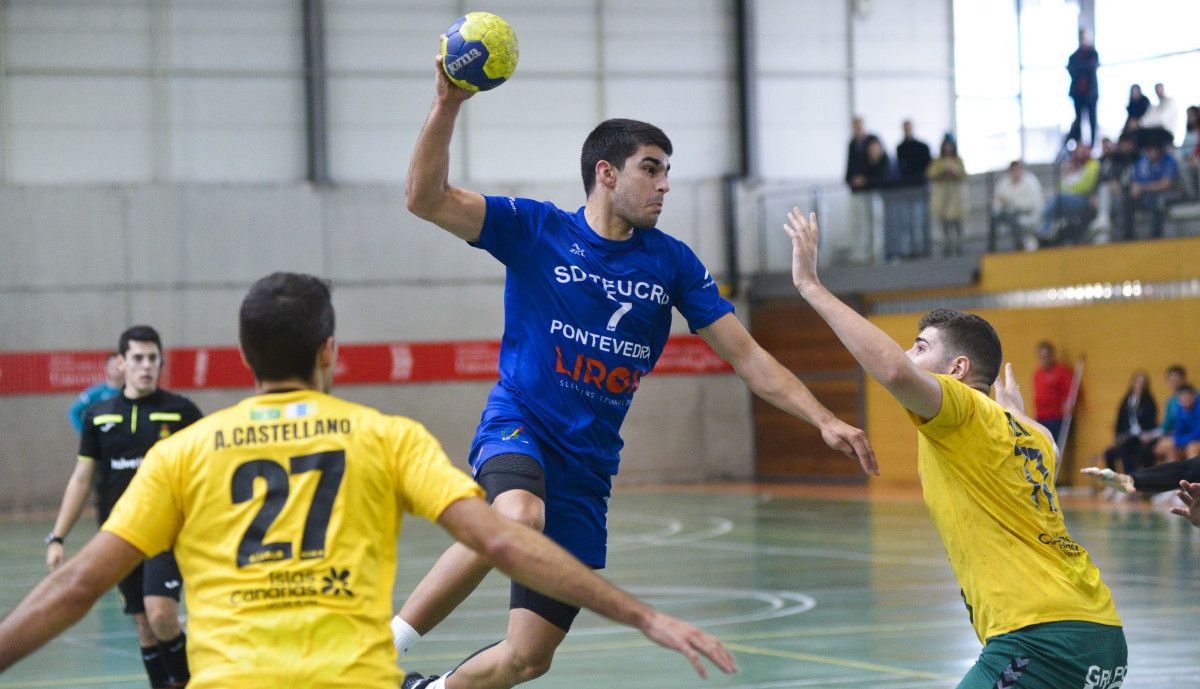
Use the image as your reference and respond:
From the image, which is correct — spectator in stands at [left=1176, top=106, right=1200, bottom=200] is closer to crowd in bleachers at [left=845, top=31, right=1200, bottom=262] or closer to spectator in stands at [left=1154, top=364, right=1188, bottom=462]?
crowd in bleachers at [left=845, top=31, right=1200, bottom=262]

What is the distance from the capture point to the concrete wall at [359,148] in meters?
27.5

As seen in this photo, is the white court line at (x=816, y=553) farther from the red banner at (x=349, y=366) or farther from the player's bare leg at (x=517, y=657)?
the player's bare leg at (x=517, y=657)

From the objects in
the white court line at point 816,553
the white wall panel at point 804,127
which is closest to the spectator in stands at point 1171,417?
the white court line at point 816,553

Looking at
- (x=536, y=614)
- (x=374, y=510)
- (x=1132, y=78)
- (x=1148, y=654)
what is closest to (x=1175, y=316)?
(x=1132, y=78)

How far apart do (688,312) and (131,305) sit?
74.2 feet

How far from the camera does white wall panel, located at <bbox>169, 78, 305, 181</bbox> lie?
1111 inches

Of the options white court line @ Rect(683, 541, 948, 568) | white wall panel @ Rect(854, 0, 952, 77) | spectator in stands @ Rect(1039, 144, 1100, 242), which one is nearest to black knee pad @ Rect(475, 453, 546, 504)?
white court line @ Rect(683, 541, 948, 568)

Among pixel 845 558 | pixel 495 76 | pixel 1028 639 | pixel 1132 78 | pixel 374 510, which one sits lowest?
pixel 845 558

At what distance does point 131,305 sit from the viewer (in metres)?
28.0

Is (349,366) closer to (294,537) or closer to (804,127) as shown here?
(804,127)

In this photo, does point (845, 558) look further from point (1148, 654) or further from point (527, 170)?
point (527, 170)

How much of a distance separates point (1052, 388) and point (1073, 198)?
114 inches

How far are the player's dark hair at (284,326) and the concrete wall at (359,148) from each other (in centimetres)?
2477

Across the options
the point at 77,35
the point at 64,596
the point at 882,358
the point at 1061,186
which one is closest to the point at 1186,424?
the point at 1061,186
